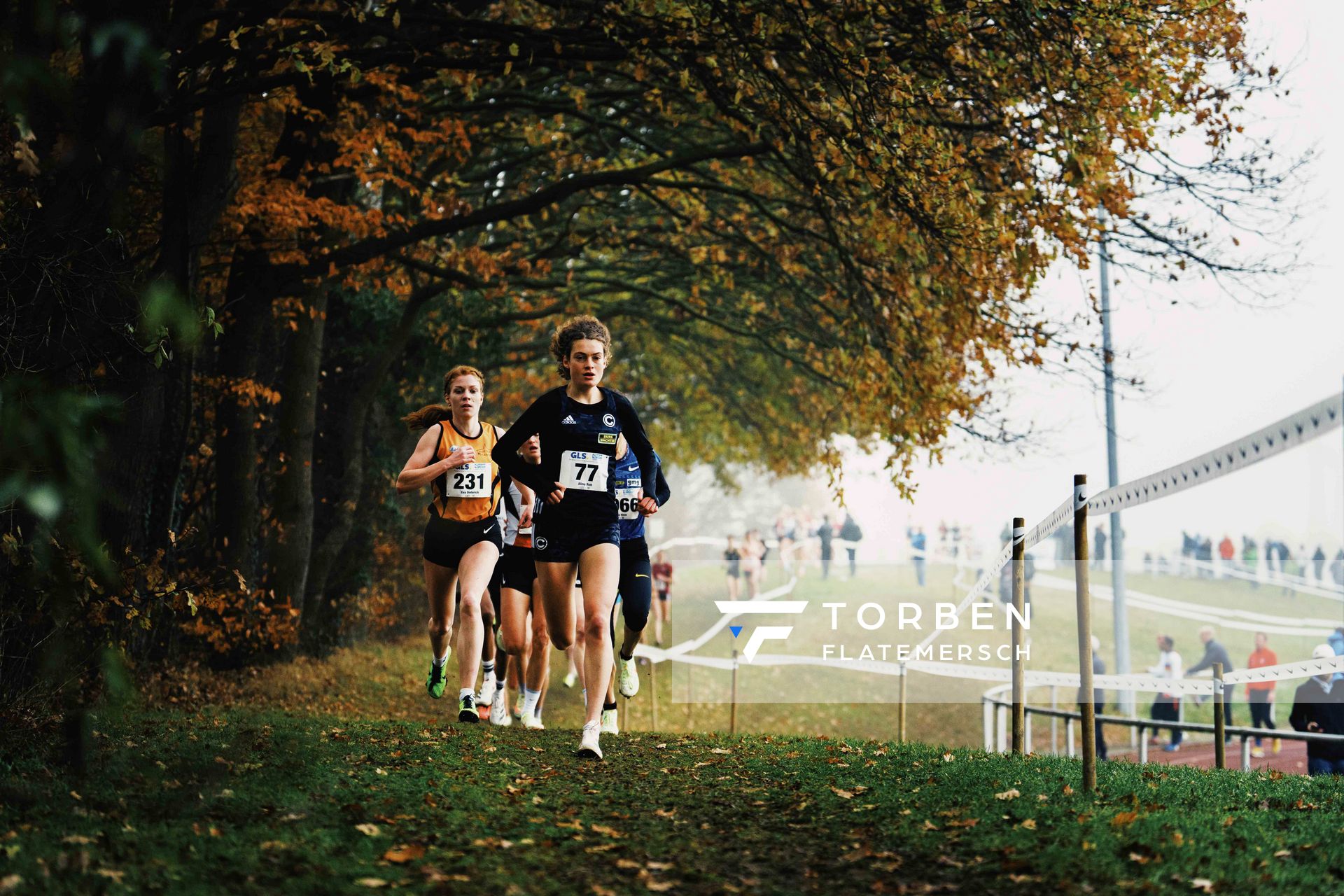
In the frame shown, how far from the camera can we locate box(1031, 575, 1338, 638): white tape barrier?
32438 mm

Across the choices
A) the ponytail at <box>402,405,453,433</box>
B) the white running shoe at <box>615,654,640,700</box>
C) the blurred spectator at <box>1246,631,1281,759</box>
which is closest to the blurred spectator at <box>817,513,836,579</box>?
the blurred spectator at <box>1246,631,1281,759</box>

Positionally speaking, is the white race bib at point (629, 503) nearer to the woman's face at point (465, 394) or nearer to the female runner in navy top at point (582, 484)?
the female runner in navy top at point (582, 484)

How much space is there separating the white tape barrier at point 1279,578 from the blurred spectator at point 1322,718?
59.6 ft

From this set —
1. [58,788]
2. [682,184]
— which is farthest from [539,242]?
[58,788]

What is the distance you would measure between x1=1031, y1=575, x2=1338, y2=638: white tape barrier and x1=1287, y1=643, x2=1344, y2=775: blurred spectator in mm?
18967

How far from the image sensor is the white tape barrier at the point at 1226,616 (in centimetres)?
3244

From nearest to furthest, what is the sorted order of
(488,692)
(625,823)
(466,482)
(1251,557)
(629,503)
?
(625,823)
(629,503)
(466,482)
(488,692)
(1251,557)

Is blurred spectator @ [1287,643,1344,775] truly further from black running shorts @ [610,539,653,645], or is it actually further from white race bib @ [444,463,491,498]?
white race bib @ [444,463,491,498]

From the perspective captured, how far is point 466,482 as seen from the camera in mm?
9523

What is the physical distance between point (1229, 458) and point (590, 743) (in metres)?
4.16

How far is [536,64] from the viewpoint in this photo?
13.6 m

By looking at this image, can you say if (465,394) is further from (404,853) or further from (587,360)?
(404,853)

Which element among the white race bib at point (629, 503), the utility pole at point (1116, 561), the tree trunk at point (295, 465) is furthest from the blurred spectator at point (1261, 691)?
the white race bib at point (629, 503)

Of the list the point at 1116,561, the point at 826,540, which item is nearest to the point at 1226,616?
the point at 826,540
